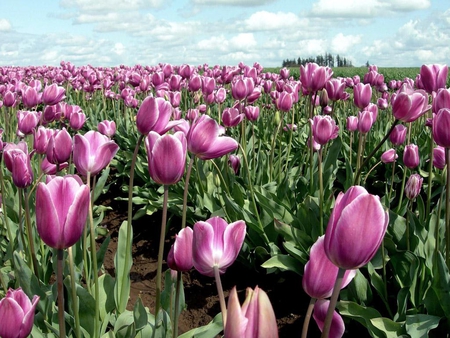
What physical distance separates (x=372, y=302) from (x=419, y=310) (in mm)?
313

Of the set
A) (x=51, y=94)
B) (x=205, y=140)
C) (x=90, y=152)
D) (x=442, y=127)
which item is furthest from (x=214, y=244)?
(x=51, y=94)

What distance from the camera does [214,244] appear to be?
1149 millimetres

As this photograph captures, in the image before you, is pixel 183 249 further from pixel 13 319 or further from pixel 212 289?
pixel 212 289

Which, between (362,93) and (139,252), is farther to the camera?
(139,252)

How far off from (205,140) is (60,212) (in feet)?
2.08

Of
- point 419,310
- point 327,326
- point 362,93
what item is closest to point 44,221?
point 327,326

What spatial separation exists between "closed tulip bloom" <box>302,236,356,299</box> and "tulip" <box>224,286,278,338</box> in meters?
0.28

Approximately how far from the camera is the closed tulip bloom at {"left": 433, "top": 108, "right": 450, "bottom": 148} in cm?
185

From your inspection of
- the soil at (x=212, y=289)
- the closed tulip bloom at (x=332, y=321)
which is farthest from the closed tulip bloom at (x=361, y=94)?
the closed tulip bloom at (x=332, y=321)

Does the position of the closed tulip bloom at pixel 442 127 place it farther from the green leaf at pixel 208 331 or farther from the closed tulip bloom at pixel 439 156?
the green leaf at pixel 208 331

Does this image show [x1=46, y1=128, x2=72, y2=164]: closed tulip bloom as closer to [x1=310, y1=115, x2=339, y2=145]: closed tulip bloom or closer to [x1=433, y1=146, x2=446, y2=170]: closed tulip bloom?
[x1=310, y1=115, x2=339, y2=145]: closed tulip bloom

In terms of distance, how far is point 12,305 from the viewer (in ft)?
3.80

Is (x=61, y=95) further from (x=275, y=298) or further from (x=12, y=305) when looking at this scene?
(x=12, y=305)

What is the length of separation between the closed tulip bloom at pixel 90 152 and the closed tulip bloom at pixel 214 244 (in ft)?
2.08
